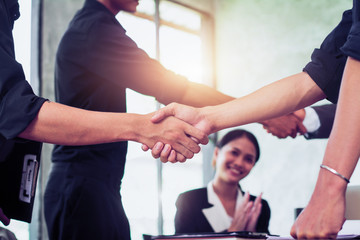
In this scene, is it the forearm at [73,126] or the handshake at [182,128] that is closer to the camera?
the forearm at [73,126]

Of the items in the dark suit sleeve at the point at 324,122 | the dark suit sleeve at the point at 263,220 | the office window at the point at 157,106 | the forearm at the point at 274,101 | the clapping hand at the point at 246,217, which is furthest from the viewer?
the office window at the point at 157,106

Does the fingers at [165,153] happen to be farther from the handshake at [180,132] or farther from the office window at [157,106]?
the office window at [157,106]

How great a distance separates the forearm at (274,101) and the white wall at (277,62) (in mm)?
2838

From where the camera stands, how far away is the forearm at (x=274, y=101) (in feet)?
3.93

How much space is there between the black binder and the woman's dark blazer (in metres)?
1.52

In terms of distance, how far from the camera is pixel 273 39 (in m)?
Result: 4.53

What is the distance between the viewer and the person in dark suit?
2.01 m

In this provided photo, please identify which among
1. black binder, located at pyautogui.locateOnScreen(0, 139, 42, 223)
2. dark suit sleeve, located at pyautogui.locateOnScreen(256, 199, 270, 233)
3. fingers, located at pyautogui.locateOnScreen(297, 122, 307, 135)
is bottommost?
dark suit sleeve, located at pyautogui.locateOnScreen(256, 199, 270, 233)

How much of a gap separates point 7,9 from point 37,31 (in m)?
2.55

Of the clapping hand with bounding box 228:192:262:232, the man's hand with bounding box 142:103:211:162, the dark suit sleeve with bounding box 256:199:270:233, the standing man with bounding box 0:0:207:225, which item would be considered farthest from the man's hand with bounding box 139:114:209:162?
the dark suit sleeve with bounding box 256:199:270:233

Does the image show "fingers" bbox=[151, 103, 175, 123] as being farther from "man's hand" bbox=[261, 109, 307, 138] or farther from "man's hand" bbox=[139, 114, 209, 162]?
"man's hand" bbox=[261, 109, 307, 138]

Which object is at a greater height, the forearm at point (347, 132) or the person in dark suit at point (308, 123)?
the person in dark suit at point (308, 123)

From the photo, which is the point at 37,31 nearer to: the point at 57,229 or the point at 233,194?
the point at 233,194

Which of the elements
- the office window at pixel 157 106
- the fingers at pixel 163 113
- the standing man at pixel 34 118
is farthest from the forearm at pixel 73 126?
the office window at pixel 157 106
